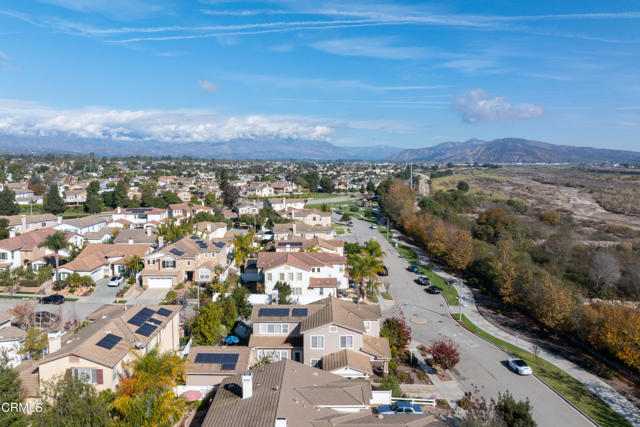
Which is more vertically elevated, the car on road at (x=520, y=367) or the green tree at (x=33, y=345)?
the green tree at (x=33, y=345)

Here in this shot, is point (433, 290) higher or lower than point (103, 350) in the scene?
lower

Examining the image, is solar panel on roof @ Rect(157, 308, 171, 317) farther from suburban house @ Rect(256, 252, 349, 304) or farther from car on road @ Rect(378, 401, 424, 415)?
car on road @ Rect(378, 401, 424, 415)

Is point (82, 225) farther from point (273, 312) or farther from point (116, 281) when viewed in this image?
point (273, 312)

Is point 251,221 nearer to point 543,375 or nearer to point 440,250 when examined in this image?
point 440,250

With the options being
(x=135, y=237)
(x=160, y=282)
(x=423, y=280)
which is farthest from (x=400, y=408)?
(x=135, y=237)

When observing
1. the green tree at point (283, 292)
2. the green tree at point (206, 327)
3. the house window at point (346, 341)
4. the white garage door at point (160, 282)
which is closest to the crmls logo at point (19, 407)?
the green tree at point (206, 327)

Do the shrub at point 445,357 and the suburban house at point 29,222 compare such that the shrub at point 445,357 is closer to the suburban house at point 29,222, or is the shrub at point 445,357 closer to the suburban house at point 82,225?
the suburban house at point 82,225

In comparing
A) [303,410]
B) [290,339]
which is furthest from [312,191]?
[303,410]
